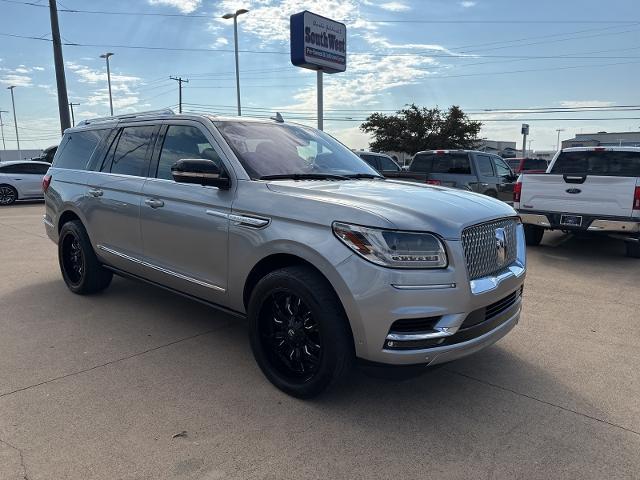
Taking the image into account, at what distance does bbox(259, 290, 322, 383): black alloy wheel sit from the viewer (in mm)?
3217

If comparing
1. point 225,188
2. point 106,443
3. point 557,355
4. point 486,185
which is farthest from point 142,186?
point 486,185

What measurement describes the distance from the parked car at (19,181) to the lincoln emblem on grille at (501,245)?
1783 cm

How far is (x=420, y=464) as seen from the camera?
2.67 meters

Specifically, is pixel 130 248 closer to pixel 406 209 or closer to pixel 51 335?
pixel 51 335

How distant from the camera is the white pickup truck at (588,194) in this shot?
25.5 ft

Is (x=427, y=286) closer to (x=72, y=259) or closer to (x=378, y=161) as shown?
(x=72, y=259)

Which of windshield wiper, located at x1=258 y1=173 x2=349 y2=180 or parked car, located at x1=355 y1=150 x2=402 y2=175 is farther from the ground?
windshield wiper, located at x1=258 y1=173 x2=349 y2=180

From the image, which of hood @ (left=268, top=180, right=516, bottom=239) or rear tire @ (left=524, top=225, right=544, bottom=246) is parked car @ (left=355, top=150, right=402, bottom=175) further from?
hood @ (left=268, top=180, right=516, bottom=239)

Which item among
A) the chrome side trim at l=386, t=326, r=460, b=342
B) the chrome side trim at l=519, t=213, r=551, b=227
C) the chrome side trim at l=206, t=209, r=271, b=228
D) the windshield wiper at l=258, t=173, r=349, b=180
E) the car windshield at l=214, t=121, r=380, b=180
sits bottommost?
the chrome side trim at l=519, t=213, r=551, b=227

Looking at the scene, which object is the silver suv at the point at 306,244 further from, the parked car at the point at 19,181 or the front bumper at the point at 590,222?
the parked car at the point at 19,181

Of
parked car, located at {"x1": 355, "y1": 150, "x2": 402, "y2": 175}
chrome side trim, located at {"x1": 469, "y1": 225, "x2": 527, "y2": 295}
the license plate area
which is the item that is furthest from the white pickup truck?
parked car, located at {"x1": 355, "y1": 150, "x2": 402, "y2": 175}

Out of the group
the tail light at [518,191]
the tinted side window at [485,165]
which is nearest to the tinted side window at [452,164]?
the tinted side window at [485,165]

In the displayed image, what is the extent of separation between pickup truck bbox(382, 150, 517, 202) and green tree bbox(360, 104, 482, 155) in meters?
34.1

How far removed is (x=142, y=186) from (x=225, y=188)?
1.22m
